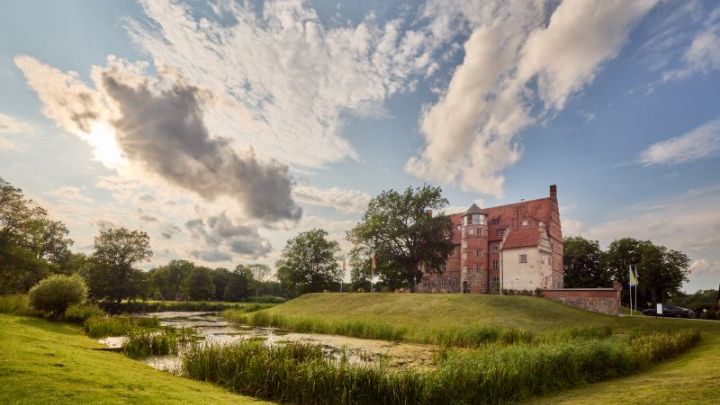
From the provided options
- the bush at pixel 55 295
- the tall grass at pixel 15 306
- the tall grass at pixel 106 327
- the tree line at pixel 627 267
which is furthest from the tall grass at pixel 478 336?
the tree line at pixel 627 267

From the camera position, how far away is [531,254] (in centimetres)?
4406

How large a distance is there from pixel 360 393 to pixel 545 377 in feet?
20.6

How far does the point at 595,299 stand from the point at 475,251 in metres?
15.9

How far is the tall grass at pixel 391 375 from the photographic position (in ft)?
32.2

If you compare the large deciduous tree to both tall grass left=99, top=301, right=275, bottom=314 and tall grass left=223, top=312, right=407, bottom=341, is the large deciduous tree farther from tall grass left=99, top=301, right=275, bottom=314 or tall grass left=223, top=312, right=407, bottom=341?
tall grass left=223, top=312, right=407, bottom=341

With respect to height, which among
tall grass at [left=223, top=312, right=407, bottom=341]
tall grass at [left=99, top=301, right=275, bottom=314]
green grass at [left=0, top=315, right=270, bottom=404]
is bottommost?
tall grass at [left=99, top=301, right=275, bottom=314]

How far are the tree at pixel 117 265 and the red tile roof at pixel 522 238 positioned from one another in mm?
49957

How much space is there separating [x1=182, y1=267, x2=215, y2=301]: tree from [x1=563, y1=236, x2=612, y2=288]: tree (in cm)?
7368

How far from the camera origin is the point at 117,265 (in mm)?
52125

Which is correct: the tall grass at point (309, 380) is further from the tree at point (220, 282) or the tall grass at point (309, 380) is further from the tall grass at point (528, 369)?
the tree at point (220, 282)

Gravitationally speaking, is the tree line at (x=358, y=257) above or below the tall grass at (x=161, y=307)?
above

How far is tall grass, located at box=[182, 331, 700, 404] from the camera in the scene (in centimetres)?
980

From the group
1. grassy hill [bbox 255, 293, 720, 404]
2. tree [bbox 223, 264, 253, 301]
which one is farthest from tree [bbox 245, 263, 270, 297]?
grassy hill [bbox 255, 293, 720, 404]

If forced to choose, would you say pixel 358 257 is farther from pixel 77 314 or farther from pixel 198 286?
pixel 198 286
